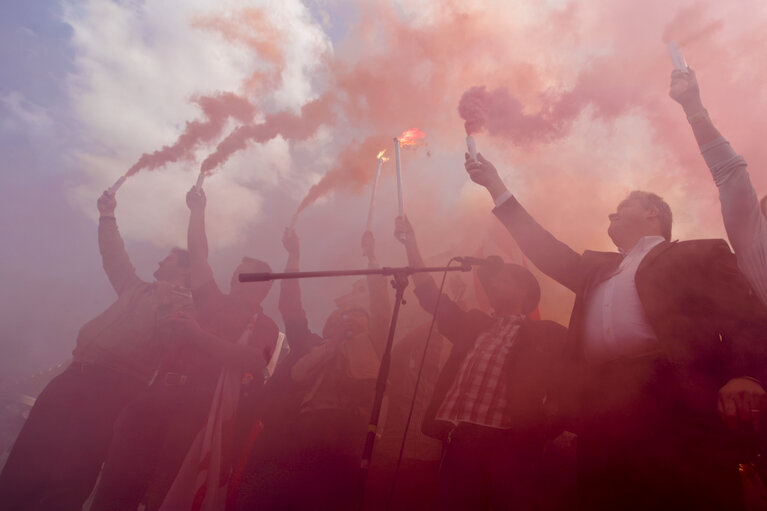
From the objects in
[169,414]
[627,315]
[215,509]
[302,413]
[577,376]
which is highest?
[627,315]

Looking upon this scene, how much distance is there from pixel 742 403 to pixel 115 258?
6186 millimetres

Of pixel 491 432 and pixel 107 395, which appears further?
pixel 107 395

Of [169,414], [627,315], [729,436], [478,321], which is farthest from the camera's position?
[169,414]

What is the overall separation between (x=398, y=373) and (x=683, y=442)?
3.70 meters

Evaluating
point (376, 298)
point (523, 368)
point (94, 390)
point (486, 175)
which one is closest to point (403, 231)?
point (486, 175)

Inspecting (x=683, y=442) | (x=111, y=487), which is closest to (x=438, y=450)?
(x=683, y=442)

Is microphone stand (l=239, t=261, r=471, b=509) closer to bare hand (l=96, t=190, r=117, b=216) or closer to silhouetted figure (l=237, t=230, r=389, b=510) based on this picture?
silhouetted figure (l=237, t=230, r=389, b=510)

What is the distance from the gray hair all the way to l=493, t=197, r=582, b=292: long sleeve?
2.31ft

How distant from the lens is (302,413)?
3613 millimetres

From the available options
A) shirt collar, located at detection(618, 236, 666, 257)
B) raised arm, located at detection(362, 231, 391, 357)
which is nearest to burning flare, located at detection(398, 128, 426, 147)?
raised arm, located at detection(362, 231, 391, 357)

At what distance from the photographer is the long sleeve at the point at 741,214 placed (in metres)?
2.21

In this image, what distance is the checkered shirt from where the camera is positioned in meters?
2.52

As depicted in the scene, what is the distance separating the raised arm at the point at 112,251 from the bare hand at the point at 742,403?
19.1 feet

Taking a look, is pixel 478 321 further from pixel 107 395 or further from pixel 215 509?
pixel 107 395
